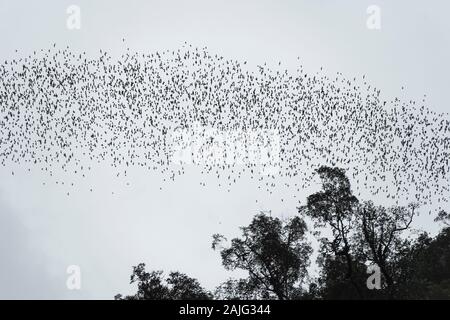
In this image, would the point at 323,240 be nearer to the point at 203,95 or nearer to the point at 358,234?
the point at 358,234

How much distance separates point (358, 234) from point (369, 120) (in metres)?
12.9

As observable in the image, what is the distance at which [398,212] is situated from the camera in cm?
4012

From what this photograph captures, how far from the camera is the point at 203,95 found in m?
43.2
